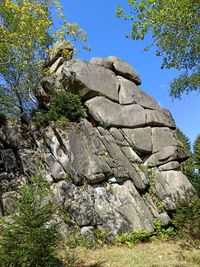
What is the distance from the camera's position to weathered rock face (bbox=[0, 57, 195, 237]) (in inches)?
492

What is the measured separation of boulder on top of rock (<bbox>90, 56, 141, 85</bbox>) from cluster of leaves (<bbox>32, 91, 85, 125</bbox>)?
360 centimetres

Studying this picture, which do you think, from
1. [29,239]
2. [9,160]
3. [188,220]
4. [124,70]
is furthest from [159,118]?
[29,239]

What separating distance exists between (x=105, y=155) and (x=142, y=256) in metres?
5.08

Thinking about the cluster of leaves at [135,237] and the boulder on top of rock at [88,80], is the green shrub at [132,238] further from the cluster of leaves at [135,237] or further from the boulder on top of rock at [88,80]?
the boulder on top of rock at [88,80]

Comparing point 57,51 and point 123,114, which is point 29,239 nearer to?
point 123,114

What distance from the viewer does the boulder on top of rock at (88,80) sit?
595 inches

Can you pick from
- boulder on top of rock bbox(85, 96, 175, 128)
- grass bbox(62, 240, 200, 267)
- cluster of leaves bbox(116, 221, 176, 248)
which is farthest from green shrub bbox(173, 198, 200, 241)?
boulder on top of rock bbox(85, 96, 175, 128)

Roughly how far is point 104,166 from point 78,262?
14.9 feet

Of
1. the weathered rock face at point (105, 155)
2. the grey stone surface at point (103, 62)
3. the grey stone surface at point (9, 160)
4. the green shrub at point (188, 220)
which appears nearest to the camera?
the green shrub at point (188, 220)

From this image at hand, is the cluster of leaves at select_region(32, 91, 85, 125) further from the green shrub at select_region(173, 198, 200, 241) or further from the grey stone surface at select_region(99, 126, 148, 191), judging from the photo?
the green shrub at select_region(173, 198, 200, 241)

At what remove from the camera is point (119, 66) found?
17516mm

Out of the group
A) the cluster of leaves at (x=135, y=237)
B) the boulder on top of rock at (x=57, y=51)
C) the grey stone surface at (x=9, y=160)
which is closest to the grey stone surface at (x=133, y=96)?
the boulder on top of rock at (x=57, y=51)

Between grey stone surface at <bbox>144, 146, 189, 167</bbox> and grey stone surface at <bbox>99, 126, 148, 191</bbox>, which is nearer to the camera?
grey stone surface at <bbox>99, 126, 148, 191</bbox>

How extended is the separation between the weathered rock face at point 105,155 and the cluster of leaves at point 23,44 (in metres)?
2.09
